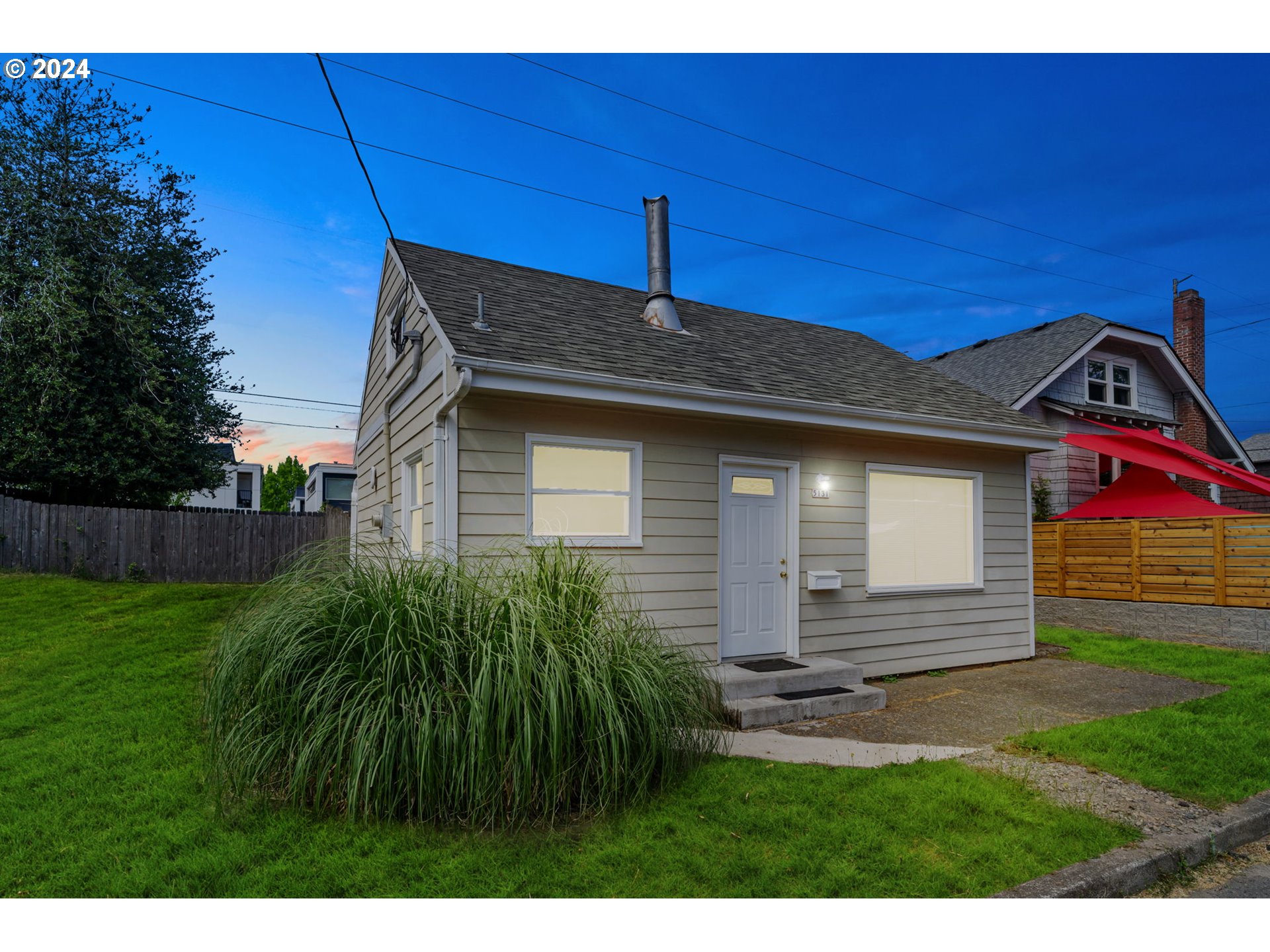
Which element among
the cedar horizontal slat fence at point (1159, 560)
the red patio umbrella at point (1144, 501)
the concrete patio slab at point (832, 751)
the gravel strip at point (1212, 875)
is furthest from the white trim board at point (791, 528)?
the red patio umbrella at point (1144, 501)

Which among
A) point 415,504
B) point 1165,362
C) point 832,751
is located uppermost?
point 1165,362

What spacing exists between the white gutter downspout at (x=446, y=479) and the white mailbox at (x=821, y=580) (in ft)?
12.1

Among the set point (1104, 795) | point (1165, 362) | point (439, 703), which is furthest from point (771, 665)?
point (1165, 362)

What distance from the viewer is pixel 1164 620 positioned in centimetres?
981

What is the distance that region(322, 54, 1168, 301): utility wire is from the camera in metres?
7.42

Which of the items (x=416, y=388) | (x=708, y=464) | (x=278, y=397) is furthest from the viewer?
(x=278, y=397)

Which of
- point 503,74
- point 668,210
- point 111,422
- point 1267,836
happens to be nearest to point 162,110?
point 503,74

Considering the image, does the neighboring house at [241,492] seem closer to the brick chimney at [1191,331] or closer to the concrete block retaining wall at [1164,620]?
the concrete block retaining wall at [1164,620]

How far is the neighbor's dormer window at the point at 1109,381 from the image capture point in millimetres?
15188

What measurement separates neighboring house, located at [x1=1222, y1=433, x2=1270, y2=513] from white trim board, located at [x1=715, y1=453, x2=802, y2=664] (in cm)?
1382

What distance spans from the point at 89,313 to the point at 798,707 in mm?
16504

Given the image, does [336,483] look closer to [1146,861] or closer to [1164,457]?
[1164,457]

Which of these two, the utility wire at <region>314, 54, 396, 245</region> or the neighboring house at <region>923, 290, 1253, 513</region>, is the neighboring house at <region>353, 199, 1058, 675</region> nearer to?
the utility wire at <region>314, 54, 396, 245</region>

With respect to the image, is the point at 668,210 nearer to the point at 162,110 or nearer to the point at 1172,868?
the point at 162,110
